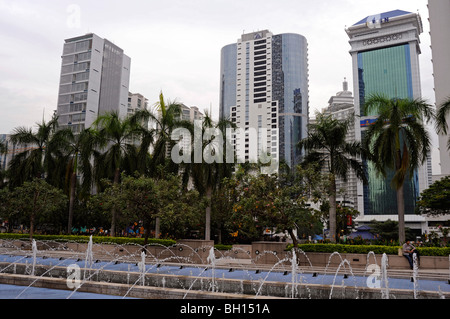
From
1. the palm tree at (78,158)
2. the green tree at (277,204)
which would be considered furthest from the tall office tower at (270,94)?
the green tree at (277,204)

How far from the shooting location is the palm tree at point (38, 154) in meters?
32.7

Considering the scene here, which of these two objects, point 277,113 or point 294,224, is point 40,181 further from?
point 277,113

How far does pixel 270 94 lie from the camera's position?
149750 mm

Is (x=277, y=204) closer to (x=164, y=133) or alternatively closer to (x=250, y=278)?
(x=250, y=278)

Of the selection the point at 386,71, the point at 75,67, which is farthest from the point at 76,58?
the point at 386,71

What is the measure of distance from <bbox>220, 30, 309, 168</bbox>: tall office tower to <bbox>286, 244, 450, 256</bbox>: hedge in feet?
403

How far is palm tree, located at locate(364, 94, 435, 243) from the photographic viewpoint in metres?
21.9

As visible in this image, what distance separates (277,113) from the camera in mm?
147250

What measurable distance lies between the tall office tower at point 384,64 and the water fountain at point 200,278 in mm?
112181

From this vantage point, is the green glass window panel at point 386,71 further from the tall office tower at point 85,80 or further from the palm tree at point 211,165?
the palm tree at point 211,165

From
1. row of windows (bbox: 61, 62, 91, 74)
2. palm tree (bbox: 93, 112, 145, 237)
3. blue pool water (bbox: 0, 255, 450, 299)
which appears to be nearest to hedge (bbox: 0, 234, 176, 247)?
palm tree (bbox: 93, 112, 145, 237)

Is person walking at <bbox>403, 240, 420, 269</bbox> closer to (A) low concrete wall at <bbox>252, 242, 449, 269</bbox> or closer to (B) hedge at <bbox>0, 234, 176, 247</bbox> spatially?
(A) low concrete wall at <bbox>252, 242, 449, 269</bbox>

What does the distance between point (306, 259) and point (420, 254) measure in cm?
575
